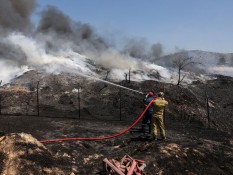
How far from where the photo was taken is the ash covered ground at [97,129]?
10.1 meters

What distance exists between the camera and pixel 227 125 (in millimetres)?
24219

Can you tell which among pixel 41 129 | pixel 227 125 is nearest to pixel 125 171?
pixel 41 129

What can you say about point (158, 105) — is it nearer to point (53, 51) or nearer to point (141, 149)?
point (141, 149)

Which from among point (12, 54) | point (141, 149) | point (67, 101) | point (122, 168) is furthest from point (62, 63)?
point (122, 168)

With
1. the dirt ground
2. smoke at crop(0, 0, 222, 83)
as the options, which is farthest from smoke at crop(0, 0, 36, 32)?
the dirt ground

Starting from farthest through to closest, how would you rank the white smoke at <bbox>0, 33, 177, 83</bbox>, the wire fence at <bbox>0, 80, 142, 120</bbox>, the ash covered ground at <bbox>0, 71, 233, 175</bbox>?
the white smoke at <bbox>0, 33, 177, 83</bbox> → the wire fence at <bbox>0, 80, 142, 120</bbox> → the ash covered ground at <bbox>0, 71, 233, 175</bbox>

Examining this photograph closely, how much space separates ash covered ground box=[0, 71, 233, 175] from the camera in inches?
400

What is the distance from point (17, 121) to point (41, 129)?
2.18 meters

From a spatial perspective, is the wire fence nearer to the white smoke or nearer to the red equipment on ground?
the white smoke

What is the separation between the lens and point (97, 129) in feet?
51.3

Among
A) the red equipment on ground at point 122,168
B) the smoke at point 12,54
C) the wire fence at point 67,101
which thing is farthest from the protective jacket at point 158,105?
the smoke at point 12,54

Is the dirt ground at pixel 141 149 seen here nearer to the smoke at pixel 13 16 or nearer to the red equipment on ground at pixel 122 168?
the red equipment on ground at pixel 122 168

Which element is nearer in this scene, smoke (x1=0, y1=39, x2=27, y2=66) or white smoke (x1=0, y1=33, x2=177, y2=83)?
white smoke (x1=0, y1=33, x2=177, y2=83)

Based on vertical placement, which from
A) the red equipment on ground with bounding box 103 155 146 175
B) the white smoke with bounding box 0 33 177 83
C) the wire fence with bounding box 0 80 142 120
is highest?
the white smoke with bounding box 0 33 177 83
